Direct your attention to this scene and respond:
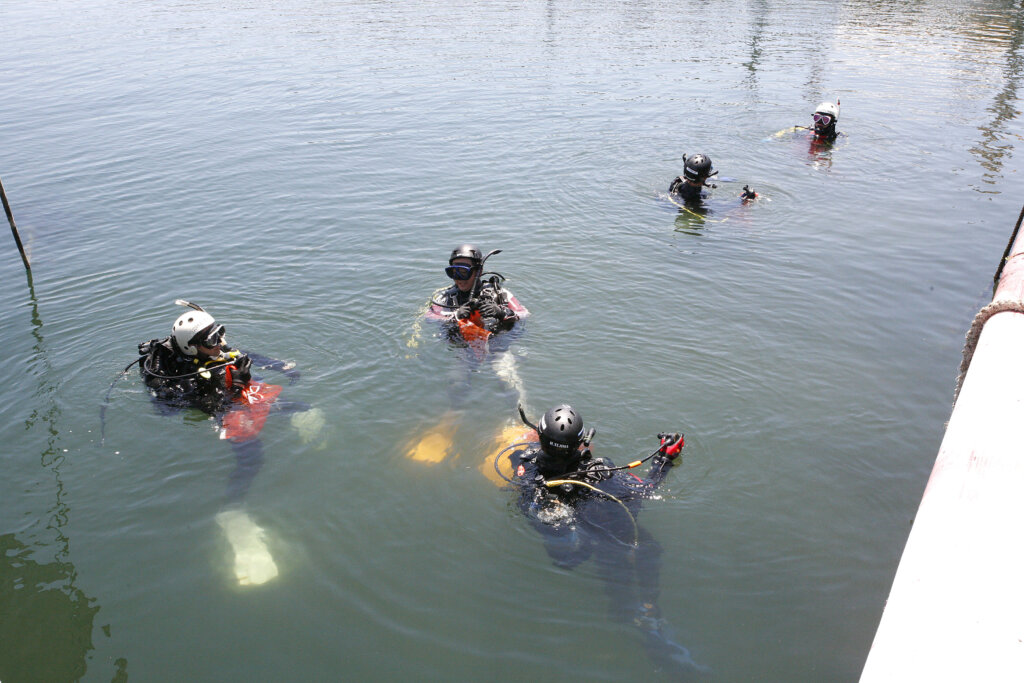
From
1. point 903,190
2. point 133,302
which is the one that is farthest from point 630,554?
point 903,190

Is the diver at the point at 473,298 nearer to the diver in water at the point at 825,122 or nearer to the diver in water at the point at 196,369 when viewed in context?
the diver in water at the point at 196,369

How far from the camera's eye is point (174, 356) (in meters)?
8.60

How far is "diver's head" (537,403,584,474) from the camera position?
21.0 feet

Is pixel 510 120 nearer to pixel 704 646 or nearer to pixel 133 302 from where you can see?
pixel 133 302

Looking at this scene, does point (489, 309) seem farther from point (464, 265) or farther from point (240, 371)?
point (240, 371)

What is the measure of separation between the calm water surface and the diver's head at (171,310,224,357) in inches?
37.5

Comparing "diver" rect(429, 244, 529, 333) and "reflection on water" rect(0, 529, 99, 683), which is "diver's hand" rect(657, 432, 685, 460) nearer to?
"diver" rect(429, 244, 529, 333)

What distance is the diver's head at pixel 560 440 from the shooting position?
640 centimetres

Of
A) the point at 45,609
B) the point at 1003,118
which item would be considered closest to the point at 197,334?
the point at 45,609

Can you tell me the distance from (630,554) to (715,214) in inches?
368

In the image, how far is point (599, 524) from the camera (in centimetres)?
682

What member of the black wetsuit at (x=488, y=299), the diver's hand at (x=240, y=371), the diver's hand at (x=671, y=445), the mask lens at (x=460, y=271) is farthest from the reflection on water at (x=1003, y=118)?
the diver's hand at (x=240, y=371)

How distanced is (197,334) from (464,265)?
3.37 m

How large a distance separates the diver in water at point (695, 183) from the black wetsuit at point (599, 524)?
855 cm
